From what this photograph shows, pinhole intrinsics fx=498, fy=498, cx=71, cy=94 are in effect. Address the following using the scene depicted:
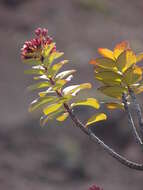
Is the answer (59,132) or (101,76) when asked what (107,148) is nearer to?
(101,76)

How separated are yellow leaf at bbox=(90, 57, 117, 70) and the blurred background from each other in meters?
5.06

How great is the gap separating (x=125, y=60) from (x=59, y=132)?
6306 mm

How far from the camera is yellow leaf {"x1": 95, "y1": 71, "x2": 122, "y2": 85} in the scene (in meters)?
1.03

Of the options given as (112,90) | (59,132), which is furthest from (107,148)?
(59,132)

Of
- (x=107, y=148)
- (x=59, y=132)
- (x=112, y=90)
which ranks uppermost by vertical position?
(x=112, y=90)

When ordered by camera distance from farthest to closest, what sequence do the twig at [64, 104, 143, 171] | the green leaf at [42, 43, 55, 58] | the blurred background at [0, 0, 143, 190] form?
the blurred background at [0, 0, 143, 190]
the green leaf at [42, 43, 55, 58]
the twig at [64, 104, 143, 171]

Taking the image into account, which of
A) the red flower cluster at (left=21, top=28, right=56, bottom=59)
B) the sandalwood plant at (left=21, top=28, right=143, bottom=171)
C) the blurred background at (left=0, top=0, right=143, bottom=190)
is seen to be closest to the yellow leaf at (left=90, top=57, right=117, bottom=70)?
the sandalwood plant at (left=21, top=28, right=143, bottom=171)

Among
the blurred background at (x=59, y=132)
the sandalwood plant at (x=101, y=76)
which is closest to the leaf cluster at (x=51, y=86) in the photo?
the sandalwood plant at (x=101, y=76)

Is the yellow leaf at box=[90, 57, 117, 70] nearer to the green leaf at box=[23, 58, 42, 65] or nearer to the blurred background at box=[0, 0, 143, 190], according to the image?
the green leaf at box=[23, 58, 42, 65]

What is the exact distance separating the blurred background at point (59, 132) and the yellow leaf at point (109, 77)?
16.6 ft

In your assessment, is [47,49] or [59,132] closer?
[47,49]

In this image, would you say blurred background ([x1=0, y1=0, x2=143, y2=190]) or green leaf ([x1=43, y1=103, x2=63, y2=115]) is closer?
green leaf ([x1=43, y1=103, x2=63, y2=115])

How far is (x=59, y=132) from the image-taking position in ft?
24.0

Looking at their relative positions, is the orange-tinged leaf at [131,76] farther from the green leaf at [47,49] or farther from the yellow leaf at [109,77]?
the green leaf at [47,49]
